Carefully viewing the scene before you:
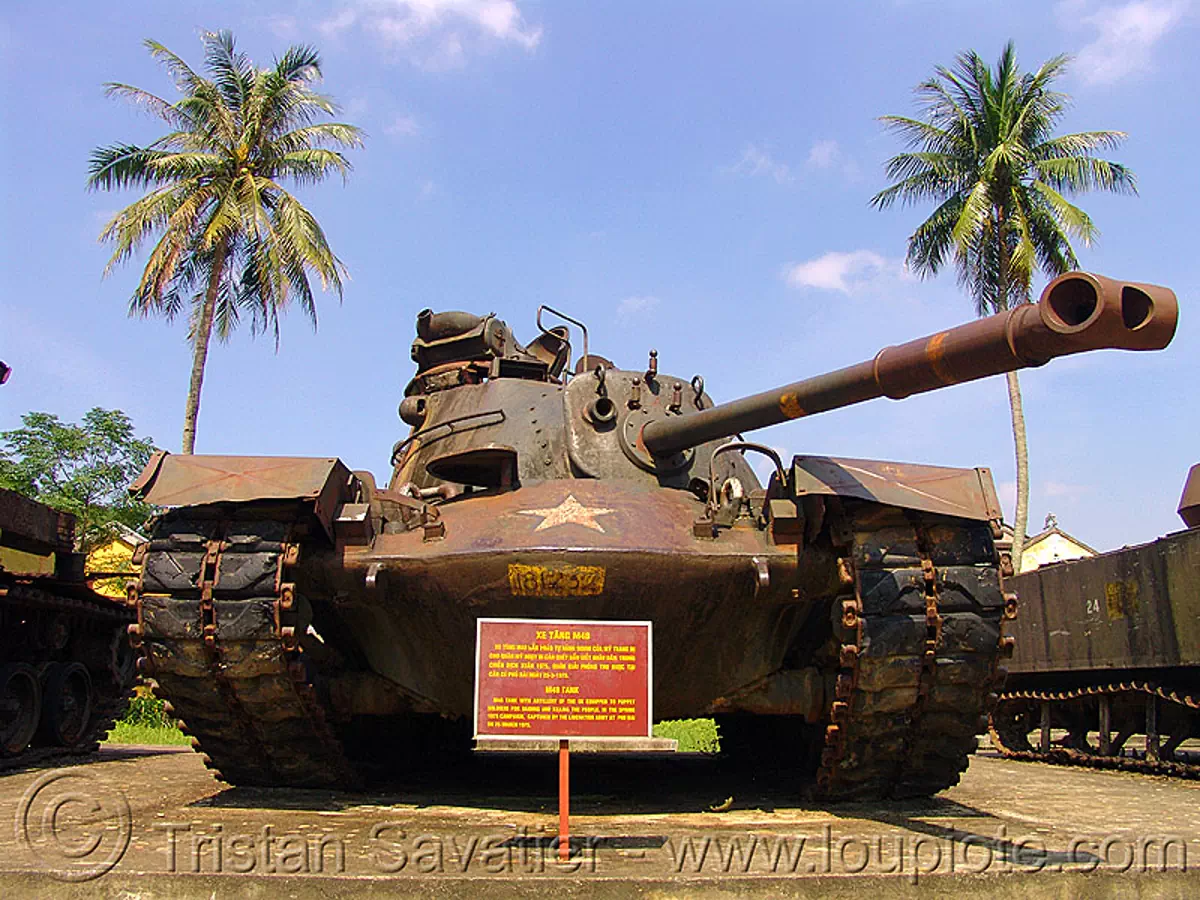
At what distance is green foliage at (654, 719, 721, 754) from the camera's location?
46.7 feet

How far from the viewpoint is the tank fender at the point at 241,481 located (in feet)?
20.4

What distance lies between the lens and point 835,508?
6355 mm

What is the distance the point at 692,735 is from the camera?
1617 cm

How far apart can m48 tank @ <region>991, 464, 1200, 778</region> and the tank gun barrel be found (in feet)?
19.2

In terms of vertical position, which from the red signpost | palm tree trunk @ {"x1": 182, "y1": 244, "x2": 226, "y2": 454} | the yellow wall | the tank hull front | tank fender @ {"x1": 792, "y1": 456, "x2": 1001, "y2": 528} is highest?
palm tree trunk @ {"x1": 182, "y1": 244, "x2": 226, "y2": 454}

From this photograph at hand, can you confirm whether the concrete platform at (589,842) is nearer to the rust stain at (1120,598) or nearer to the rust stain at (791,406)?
the rust stain at (791,406)

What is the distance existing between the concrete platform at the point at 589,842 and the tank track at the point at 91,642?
2.35m

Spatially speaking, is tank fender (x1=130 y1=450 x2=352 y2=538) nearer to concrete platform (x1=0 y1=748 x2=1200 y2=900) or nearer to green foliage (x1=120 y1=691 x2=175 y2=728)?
concrete platform (x1=0 y1=748 x2=1200 y2=900)

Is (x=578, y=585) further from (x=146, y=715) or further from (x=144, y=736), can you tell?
(x=146, y=715)

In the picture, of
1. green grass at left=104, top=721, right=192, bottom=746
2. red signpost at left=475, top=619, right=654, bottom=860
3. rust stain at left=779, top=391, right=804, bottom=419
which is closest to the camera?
red signpost at left=475, top=619, right=654, bottom=860

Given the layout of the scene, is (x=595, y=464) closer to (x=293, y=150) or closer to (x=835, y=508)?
(x=835, y=508)

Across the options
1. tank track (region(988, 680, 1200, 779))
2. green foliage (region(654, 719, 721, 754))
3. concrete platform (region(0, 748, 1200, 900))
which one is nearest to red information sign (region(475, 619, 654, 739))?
concrete platform (region(0, 748, 1200, 900))

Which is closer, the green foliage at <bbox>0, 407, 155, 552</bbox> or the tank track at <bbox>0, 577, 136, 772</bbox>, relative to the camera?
the tank track at <bbox>0, 577, 136, 772</bbox>

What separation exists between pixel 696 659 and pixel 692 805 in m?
0.98
